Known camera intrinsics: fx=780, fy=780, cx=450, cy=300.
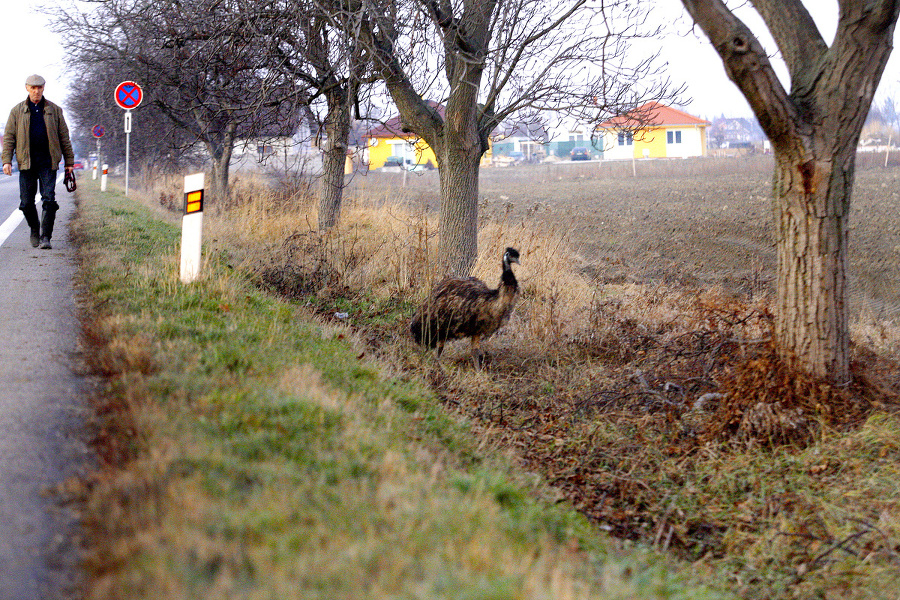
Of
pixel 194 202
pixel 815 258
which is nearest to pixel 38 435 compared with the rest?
pixel 194 202

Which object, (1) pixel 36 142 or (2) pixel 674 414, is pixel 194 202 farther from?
(2) pixel 674 414

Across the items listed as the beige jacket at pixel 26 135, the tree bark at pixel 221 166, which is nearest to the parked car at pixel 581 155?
the tree bark at pixel 221 166

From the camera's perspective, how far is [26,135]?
402 inches

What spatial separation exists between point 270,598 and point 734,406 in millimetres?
4935

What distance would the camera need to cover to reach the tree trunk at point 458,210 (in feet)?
34.4

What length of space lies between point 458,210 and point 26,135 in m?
5.76

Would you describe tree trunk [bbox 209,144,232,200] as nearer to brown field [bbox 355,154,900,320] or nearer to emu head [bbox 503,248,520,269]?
brown field [bbox 355,154,900,320]

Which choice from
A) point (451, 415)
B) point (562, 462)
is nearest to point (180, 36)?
point (451, 415)

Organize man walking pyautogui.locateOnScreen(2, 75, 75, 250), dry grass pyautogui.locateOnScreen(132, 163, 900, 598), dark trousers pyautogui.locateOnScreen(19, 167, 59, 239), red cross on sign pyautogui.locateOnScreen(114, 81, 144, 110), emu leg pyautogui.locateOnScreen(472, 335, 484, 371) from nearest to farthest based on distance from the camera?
dry grass pyautogui.locateOnScreen(132, 163, 900, 598) < emu leg pyautogui.locateOnScreen(472, 335, 484, 371) < man walking pyautogui.locateOnScreen(2, 75, 75, 250) < dark trousers pyautogui.locateOnScreen(19, 167, 59, 239) < red cross on sign pyautogui.locateOnScreen(114, 81, 144, 110)

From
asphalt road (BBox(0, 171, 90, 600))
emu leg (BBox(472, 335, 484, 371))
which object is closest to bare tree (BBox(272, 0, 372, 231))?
emu leg (BBox(472, 335, 484, 371))

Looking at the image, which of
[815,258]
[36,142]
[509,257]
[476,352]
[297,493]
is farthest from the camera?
[36,142]

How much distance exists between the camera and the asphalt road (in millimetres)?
2893

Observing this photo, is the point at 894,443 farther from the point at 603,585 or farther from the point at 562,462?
the point at 603,585

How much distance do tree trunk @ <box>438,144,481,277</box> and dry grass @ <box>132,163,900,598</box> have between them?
1.21ft
